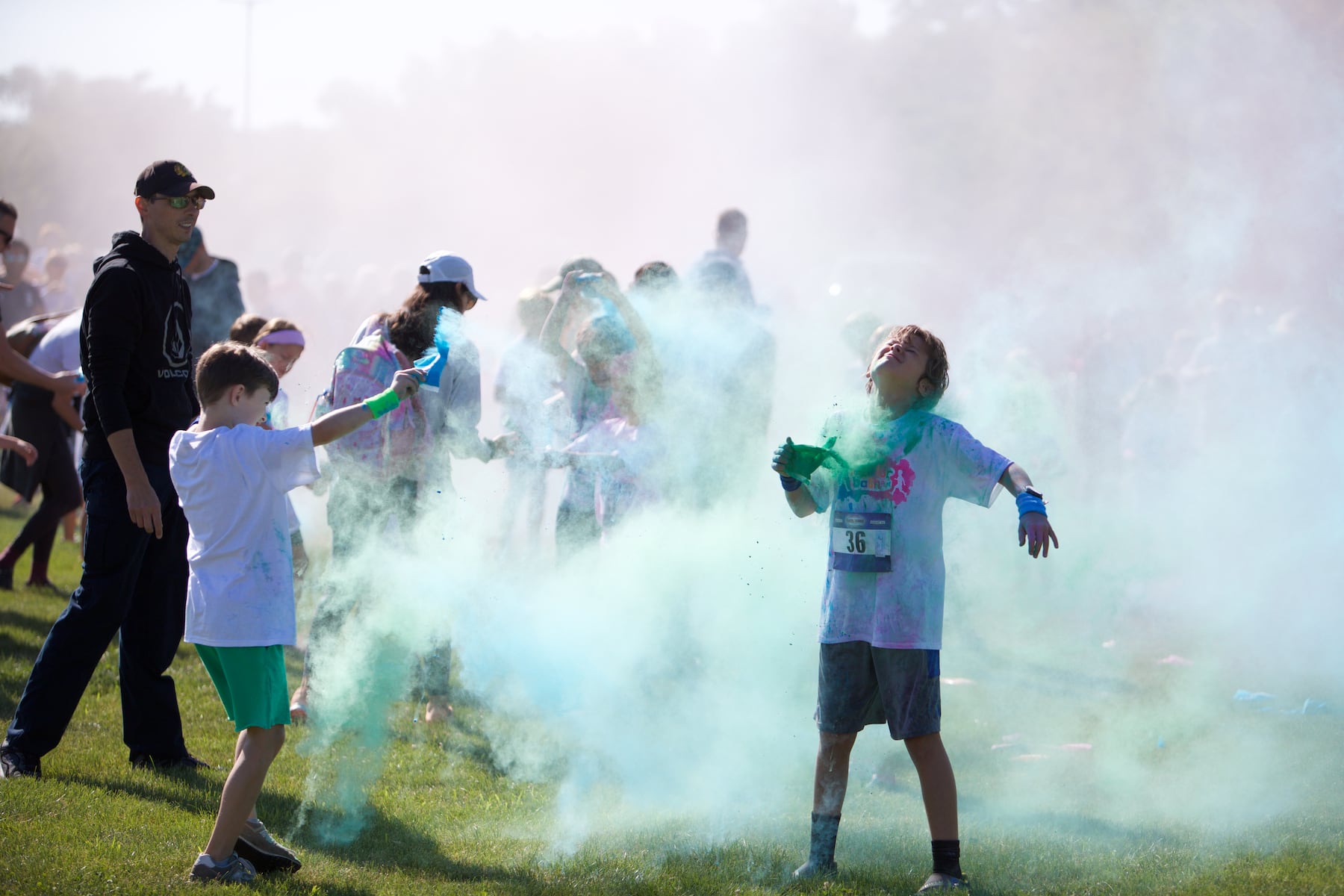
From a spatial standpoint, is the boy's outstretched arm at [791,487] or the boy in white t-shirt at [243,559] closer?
the boy in white t-shirt at [243,559]

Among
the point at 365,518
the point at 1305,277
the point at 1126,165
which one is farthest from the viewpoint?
the point at 1126,165

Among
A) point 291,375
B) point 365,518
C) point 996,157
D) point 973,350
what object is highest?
point 996,157

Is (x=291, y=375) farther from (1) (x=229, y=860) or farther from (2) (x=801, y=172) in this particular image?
(1) (x=229, y=860)

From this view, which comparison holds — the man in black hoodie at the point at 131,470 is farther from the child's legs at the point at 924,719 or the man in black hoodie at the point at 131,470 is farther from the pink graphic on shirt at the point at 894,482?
the child's legs at the point at 924,719

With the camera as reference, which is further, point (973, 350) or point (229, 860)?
point (973, 350)

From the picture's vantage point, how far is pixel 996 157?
36.4 feet

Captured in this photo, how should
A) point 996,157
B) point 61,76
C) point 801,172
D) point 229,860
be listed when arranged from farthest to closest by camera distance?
point 61,76 → point 801,172 → point 996,157 → point 229,860

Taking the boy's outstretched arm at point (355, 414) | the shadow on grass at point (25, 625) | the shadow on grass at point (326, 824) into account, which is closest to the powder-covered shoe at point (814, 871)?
the shadow on grass at point (326, 824)

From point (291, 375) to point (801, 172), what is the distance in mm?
6181

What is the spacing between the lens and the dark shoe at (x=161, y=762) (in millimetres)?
4223

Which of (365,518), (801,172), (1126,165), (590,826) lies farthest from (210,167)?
(590,826)

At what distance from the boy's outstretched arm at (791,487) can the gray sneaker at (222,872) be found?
1.81 meters

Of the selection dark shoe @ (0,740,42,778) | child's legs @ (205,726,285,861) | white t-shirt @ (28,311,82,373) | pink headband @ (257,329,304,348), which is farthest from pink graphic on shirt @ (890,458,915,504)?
white t-shirt @ (28,311,82,373)

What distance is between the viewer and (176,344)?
414cm
